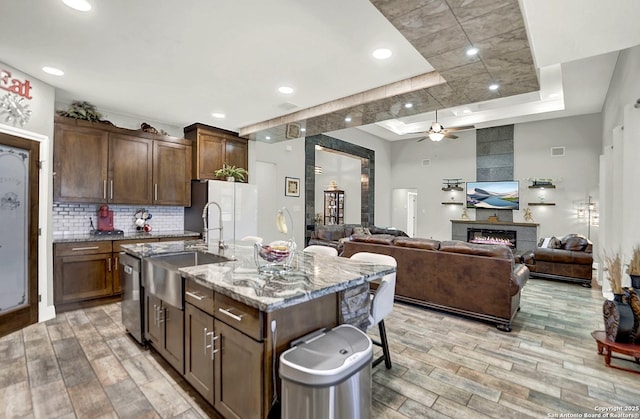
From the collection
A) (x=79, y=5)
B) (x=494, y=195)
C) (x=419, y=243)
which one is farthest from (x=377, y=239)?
(x=494, y=195)

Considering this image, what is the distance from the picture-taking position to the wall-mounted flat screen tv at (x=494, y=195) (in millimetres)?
8297

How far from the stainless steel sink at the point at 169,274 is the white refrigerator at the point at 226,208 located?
6.12 feet

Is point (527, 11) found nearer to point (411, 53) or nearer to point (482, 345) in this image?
point (411, 53)

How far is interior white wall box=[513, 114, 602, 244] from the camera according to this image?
24.0ft

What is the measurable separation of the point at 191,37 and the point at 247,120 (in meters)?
2.47

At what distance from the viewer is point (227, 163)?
18.2 ft

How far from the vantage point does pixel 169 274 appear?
89.1 inches

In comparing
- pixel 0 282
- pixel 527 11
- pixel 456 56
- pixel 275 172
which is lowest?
pixel 0 282

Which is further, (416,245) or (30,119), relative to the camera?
(416,245)

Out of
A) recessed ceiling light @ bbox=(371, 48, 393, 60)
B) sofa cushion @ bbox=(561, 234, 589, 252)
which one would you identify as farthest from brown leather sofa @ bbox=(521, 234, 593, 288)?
recessed ceiling light @ bbox=(371, 48, 393, 60)

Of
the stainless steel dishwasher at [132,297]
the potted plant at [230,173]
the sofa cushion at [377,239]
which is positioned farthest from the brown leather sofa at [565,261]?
the stainless steel dishwasher at [132,297]

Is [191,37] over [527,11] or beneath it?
beneath

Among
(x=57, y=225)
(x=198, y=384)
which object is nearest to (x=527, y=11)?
(x=198, y=384)

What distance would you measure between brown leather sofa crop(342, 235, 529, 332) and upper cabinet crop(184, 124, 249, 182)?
10.3ft
